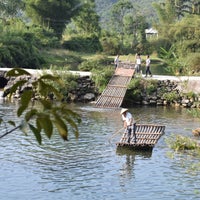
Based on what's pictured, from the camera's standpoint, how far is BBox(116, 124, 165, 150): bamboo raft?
21.3 meters

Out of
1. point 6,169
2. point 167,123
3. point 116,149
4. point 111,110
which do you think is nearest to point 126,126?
point 116,149

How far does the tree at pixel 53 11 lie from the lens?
8500cm

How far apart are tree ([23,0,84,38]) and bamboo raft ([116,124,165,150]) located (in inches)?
2519

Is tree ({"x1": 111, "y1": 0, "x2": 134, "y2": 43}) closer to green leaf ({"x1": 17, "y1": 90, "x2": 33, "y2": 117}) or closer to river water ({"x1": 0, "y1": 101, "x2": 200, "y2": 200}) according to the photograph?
river water ({"x1": 0, "y1": 101, "x2": 200, "y2": 200})

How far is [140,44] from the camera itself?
94.4 metres

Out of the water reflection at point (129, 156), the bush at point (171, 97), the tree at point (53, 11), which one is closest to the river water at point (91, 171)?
the water reflection at point (129, 156)

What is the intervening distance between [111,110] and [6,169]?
583 inches

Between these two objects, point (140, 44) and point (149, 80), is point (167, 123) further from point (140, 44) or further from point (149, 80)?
point (140, 44)

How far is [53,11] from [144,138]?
66088 mm

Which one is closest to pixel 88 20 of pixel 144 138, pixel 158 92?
pixel 158 92

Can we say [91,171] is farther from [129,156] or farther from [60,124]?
[60,124]

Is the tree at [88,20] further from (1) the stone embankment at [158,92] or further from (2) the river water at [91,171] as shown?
(2) the river water at [91,171]

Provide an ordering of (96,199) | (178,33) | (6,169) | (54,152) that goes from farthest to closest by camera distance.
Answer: (178,33) → (54,152) → (6,169) → (96,199)

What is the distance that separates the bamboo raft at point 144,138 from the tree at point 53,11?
64.0 metres
